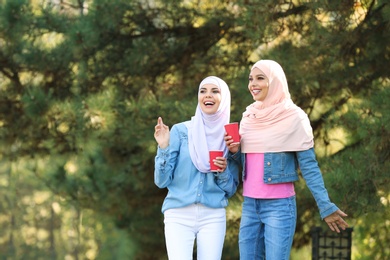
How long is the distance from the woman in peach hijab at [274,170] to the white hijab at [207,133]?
0.37ft

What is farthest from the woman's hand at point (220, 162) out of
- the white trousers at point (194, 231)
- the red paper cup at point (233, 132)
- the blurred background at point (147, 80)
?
the blurred background at point (147, 80)

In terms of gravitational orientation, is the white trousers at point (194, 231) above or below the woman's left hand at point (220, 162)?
below

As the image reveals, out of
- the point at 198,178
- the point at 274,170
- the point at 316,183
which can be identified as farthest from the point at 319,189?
the point at 198,178

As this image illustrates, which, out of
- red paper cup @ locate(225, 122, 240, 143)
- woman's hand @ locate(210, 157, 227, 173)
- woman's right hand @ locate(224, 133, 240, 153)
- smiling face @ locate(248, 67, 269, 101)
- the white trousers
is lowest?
the white trousers

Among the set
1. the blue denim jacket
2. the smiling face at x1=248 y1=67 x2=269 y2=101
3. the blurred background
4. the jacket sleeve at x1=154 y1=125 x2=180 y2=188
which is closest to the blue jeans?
the blue denim jacket

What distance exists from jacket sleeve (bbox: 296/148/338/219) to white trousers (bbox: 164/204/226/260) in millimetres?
478

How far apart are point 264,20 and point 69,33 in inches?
98.4

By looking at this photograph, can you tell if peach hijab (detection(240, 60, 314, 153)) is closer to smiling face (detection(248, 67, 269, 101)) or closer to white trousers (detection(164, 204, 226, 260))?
smiling face (detection(248, 67, 269, 101))

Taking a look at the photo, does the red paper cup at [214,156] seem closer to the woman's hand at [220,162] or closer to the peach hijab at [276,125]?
the woman's hand at [220,162]

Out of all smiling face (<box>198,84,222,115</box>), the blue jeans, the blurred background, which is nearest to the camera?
the blue jeans

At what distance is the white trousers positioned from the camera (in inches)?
156

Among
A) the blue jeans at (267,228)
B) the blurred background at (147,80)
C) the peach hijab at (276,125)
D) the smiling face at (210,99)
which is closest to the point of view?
the blue jeans at (267,228)

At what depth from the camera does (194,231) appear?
3.98 metres

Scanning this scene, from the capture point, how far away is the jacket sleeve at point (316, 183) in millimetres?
3816
